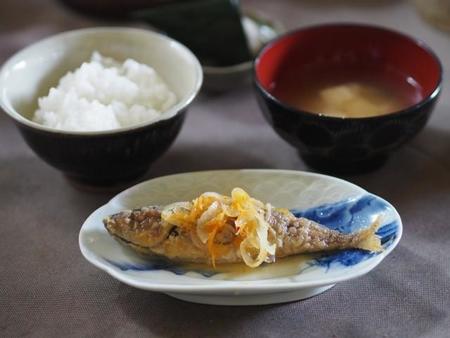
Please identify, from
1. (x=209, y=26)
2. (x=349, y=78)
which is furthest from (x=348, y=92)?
(x=209, y=26)

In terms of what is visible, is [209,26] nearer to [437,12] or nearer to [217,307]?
[437,12]

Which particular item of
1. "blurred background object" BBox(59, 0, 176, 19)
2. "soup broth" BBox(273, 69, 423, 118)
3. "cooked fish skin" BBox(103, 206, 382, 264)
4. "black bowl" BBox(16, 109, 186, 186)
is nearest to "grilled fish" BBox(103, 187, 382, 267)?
"cooked fish skin" BBox(103, 206, 382, 264)

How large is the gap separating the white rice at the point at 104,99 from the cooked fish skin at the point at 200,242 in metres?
0.24

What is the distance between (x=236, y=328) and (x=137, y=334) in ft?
0.53

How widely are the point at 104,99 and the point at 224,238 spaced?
449 millimetres

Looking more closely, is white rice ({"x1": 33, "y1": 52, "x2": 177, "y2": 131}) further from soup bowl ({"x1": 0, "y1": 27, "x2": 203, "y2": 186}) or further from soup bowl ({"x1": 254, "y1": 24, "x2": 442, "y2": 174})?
soup bowl ({"x1": 254, "y1": 24, "x2": 442, "y2": 174})

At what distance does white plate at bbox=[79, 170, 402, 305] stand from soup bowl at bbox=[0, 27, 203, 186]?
0.10 meters

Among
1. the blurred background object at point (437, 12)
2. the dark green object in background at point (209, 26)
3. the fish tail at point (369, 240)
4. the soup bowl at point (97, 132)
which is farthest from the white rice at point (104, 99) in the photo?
the blurred background object at point (437, 12)

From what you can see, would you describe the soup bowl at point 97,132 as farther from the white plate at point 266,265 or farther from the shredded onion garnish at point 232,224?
the shredded onion garnish at point 232,224

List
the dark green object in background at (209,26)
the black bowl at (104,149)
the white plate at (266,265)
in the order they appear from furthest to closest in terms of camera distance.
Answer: the dark green object in background at (209,26) < the black bowl at (104,149) < the white plate at (266,265)

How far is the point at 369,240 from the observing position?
1.04 meters

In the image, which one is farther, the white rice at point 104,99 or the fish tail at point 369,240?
the white rice at point 104,99

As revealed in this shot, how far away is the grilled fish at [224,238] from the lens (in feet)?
3.40

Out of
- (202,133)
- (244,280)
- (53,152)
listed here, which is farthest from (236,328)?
(202,133)
